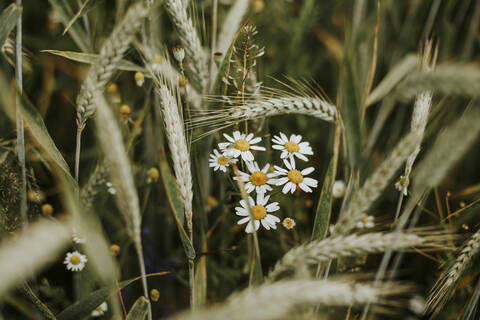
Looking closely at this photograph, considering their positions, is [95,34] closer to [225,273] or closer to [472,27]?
[225,273]

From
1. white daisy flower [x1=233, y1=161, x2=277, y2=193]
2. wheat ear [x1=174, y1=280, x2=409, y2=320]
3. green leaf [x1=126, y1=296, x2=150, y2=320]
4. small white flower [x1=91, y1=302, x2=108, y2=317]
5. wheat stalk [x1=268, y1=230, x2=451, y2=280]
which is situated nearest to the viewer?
wheat ear [x1=174, y1=280, x2=409, y2=320]

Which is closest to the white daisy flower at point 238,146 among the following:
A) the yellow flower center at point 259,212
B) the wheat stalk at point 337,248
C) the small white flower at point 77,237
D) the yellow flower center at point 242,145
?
the yellow flower center at point 242,145

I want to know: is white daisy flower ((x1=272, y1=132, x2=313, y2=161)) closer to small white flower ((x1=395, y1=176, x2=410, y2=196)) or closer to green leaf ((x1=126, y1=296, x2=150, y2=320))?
small white flower ((x1=395, y1=176, x2=410, y2=196))

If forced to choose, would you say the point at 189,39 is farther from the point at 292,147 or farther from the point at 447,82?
the point at 447,82

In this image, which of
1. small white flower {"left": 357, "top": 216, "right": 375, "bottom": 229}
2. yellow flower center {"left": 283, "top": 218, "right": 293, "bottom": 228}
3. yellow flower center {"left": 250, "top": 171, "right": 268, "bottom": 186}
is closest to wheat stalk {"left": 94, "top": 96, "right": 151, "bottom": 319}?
yellow flower center {"left": 250, "top": 171, "right": 268, "bottom": 186}

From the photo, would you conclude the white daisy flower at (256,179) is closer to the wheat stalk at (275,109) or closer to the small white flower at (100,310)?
the wheat stalk at (275,109)
